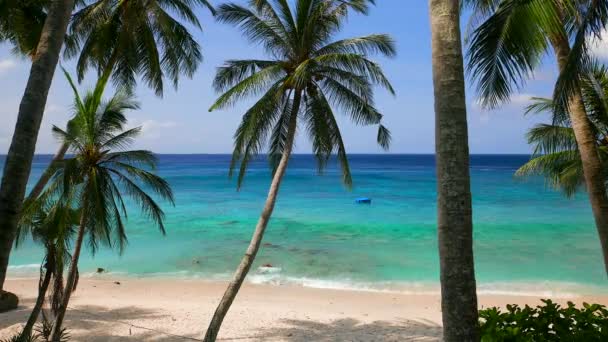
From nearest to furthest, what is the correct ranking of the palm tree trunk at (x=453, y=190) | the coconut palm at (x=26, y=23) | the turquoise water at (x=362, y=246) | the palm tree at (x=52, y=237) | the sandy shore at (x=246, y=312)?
the palm tree trunk at (x=453, y=190) < the palm tree at (x=52, y=237) < the coconut palm at (x=26, y=23) < the sandy shore at (x=246, y=312) < the turquoise water at (x=362, y=246)

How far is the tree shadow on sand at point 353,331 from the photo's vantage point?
863 centimetres

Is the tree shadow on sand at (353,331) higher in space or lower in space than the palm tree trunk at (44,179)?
lower

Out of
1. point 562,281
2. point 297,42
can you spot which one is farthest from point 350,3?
point 562,281

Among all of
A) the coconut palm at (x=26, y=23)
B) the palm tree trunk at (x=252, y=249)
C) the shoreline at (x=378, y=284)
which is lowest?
the shoreline at (x=378, y=284)

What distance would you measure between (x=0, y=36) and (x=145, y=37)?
295 centimetres

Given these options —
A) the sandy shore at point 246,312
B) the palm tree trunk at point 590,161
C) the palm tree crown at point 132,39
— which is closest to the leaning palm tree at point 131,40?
the palm tree crown at point 132,39

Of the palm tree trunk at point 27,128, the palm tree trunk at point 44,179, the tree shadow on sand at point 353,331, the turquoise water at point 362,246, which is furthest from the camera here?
the turquoise water at point 362,246

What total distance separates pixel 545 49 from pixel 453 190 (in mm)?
2931

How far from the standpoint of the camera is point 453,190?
311 cm

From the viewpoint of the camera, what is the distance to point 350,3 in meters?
8.73

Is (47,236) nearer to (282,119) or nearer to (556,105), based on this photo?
(282,119)

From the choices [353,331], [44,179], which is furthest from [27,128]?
[353,331]

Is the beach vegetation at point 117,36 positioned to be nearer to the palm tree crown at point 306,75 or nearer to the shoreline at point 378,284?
the palm tree crown at point 306,75

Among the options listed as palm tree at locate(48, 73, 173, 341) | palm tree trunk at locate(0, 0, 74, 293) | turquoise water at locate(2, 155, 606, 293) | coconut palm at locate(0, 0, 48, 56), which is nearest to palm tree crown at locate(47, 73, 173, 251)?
palm tree at locate(48, 73, 173, 341)
